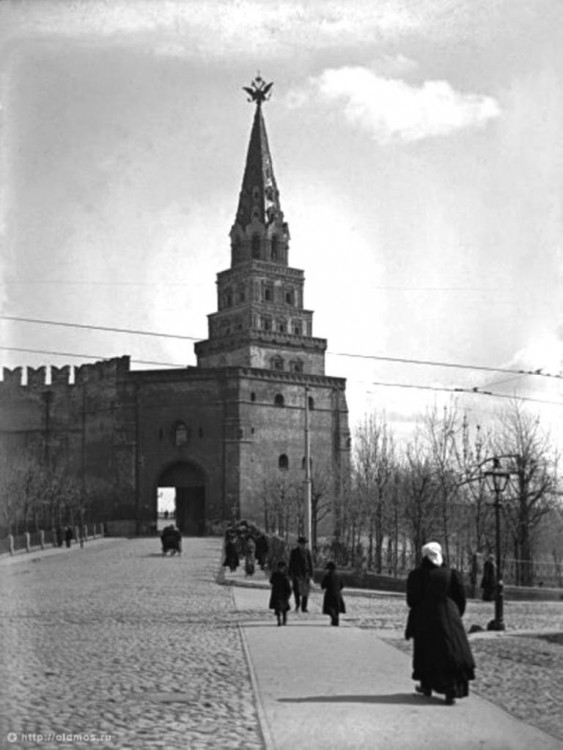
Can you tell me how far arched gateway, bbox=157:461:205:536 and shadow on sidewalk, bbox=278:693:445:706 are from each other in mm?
56430

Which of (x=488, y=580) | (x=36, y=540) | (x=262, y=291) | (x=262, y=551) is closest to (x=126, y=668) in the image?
(x=488, y=580)

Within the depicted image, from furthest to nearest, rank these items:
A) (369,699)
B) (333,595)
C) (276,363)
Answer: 1. (276,363)
2. (333,595)
3. (369,699)

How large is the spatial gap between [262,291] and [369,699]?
61589mm

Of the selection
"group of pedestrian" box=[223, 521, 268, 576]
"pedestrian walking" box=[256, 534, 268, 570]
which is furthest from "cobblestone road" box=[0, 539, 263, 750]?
"pedestrian walking" box=[256, 534, 268, 570]

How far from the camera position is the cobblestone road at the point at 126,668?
23.7 feet

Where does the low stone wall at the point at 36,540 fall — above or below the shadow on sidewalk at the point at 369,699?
above

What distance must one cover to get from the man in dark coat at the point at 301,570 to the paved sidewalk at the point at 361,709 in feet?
16.4

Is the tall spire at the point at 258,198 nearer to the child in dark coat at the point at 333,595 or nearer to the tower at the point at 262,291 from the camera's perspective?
the tower at the point at 262,291

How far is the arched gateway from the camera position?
6531 cm

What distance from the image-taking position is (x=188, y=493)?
6681cm

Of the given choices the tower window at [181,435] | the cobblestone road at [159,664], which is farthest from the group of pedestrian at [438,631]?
the tower window at [181,435]

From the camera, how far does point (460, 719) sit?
7.78m

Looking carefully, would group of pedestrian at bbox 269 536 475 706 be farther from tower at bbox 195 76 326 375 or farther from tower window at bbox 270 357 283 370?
tower window at bbox 270 357 283 370

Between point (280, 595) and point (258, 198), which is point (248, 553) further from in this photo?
point (258, 198)
